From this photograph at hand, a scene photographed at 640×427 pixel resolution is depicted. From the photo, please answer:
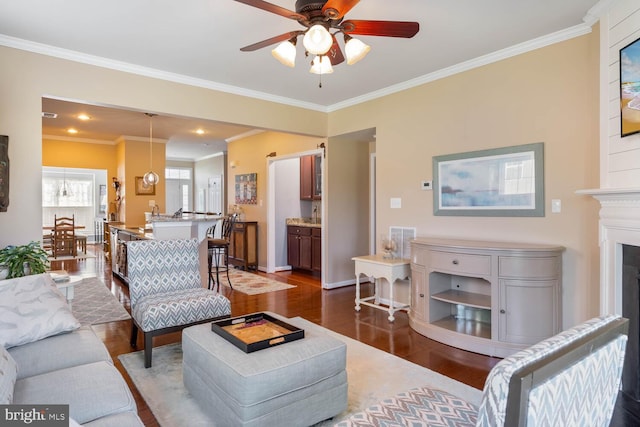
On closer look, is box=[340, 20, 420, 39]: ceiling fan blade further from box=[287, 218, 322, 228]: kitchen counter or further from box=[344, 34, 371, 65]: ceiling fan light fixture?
box=[287, 218, 322, 228]: kitchen counter

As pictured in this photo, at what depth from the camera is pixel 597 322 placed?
1002mm

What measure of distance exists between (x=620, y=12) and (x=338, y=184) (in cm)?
371

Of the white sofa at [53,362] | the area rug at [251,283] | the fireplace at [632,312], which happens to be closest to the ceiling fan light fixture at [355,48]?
the fireplace at [632,312]

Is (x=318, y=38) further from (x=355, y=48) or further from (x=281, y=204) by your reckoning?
(x=281, y=204)

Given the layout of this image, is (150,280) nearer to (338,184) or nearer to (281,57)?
(281,57)

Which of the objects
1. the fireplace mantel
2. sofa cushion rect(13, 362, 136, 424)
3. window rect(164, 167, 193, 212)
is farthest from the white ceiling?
window rect(164, 167, 193, 212)

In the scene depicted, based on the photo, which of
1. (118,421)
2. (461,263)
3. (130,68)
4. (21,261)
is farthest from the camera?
(130,68)

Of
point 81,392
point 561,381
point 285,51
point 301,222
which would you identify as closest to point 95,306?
point 81,392

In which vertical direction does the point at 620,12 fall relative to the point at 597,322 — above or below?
above

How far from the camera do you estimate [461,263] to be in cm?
327

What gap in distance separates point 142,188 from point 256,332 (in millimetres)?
6893

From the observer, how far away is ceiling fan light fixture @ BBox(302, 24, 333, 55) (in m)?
2.07

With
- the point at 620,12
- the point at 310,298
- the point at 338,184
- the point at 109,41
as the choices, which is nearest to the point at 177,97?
the point at 109,41

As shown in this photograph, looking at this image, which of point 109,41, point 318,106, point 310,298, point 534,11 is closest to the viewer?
point 534,11
